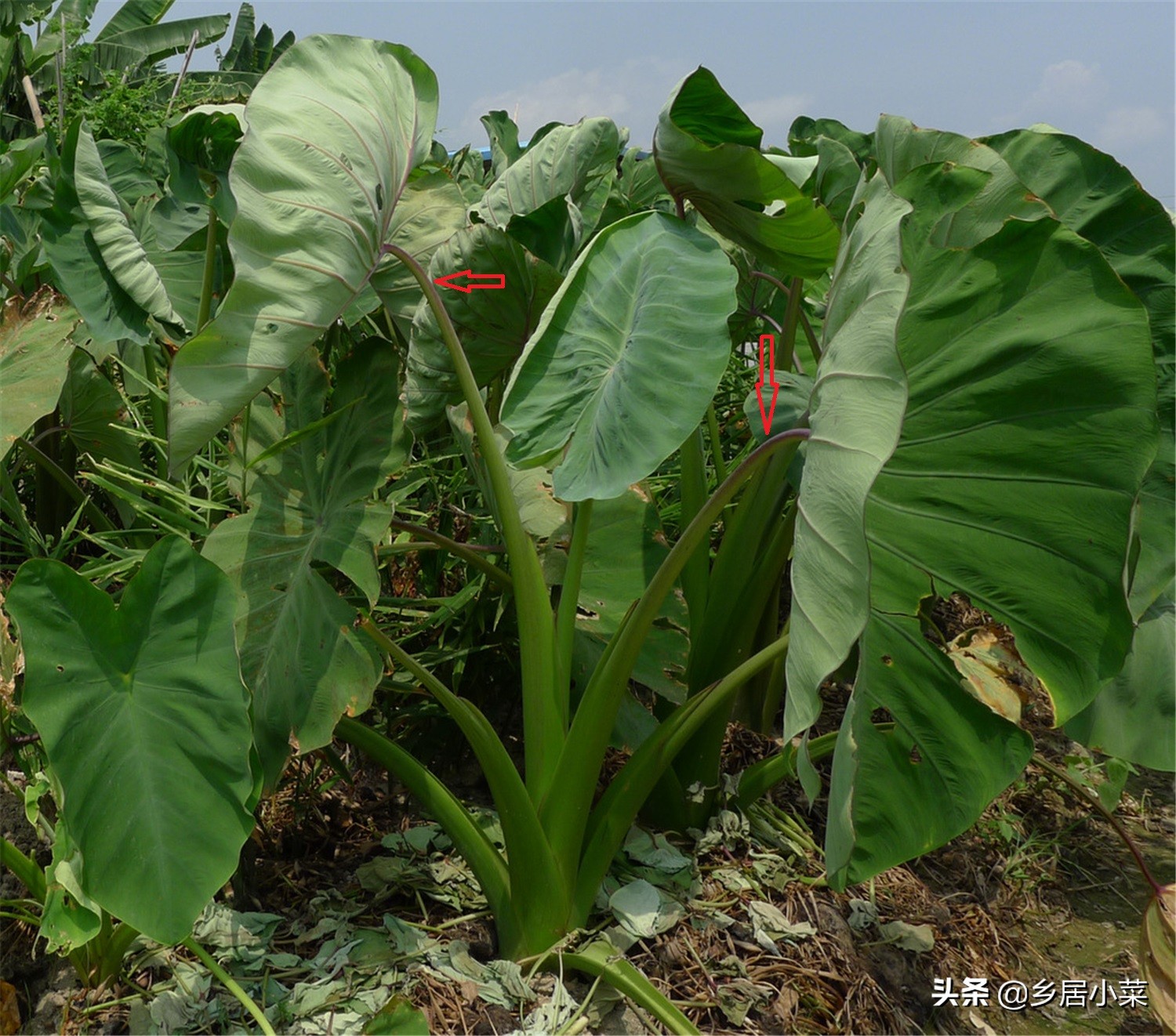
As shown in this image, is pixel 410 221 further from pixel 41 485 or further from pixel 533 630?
pixel 41 485

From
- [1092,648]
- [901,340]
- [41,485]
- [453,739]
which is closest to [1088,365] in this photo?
[901,340]

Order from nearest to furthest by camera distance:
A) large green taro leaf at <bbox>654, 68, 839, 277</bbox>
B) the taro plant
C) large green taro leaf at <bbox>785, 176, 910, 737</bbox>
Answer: large green taro leaf at <bbox>785, 176, 910, 737</bbox>
the taro plant
large green taro leaf at <bbox>654, 68, 839, 277</bbox>

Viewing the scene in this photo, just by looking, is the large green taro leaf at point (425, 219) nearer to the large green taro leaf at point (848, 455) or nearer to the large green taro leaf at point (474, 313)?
the large green taro leaf at point (474, 313)

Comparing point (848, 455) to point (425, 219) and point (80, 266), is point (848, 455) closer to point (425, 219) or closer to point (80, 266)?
point (425, 219)

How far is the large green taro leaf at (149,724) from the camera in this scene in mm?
1090

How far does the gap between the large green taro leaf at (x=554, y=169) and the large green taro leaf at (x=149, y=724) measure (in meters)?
0.81

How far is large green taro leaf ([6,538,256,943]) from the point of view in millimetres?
1090

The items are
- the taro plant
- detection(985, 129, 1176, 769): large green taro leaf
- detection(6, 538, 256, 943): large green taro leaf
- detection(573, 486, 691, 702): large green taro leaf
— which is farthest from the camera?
detection(573, 486, 691, 702): large green taro leaf

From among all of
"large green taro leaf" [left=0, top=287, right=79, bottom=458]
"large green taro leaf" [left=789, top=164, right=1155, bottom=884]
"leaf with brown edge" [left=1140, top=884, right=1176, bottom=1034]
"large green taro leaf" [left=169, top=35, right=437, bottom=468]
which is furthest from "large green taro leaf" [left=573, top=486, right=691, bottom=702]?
"large green taro leaf" [left=0, top=287, right=79, bottom=458]

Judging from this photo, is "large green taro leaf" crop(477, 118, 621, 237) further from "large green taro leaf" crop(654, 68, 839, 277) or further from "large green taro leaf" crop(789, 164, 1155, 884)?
"large green taro leaf" crop(789, 164, 1155, 884)

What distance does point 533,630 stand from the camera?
52.2 inches

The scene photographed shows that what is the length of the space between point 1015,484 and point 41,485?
1.92 metres

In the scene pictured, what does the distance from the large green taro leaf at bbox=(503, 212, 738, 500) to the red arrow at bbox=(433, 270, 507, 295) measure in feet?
0.82

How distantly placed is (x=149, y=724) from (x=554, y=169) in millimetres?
1025
